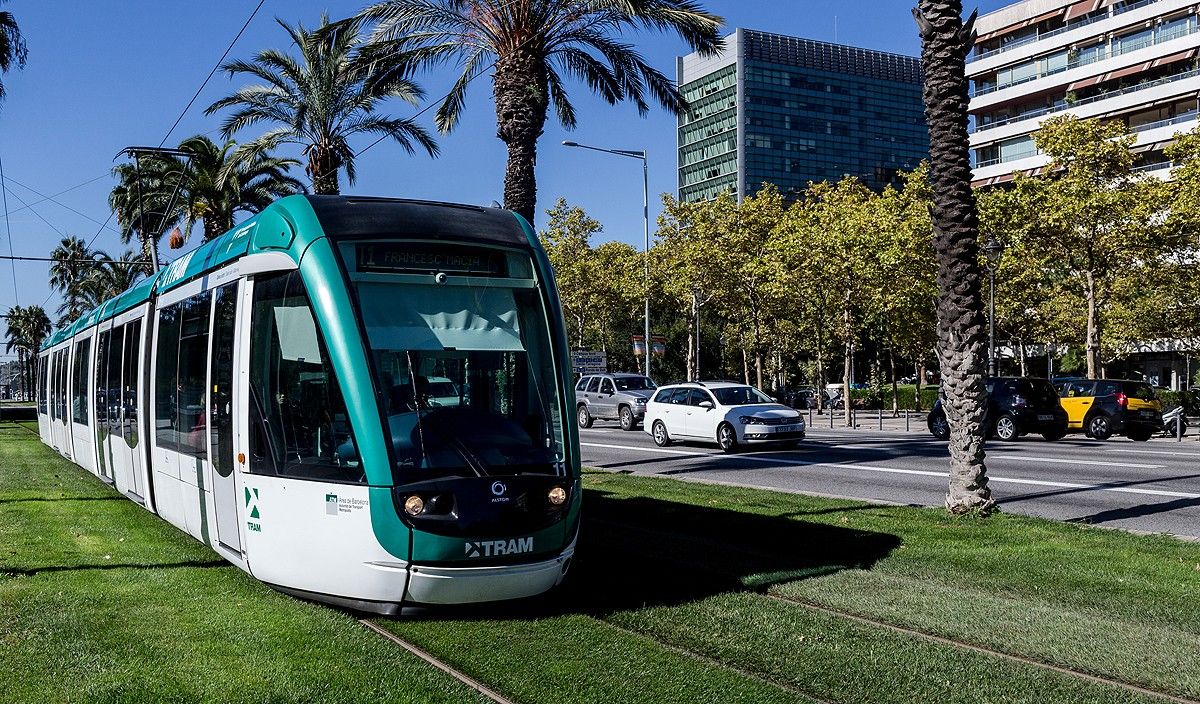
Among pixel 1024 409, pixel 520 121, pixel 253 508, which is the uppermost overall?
pixel 520 121

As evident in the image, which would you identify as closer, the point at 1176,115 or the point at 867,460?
the point at 867,460

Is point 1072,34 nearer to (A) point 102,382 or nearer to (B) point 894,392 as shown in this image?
(B) point 894,392

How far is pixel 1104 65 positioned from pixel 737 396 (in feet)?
174

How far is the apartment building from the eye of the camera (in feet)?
209

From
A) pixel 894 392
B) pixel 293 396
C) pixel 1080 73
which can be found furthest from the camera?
pixel 1080 73

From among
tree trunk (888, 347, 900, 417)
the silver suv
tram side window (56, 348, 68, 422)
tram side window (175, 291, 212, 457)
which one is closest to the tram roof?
tram side window (175, 291, 212, 457)

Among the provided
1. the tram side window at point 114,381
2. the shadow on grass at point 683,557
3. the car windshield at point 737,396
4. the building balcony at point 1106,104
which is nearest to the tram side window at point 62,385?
the tram side window at point 114,381

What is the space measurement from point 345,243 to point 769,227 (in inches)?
1740

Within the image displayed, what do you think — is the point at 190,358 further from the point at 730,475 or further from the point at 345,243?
the point at 730,475

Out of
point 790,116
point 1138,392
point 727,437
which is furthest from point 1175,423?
point 790,116

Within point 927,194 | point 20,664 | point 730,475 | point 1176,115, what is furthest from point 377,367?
point 1176,115

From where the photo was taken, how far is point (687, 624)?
7.34 meters

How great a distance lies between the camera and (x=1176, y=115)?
6425cm

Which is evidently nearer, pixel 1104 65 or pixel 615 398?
pixel 615 398
